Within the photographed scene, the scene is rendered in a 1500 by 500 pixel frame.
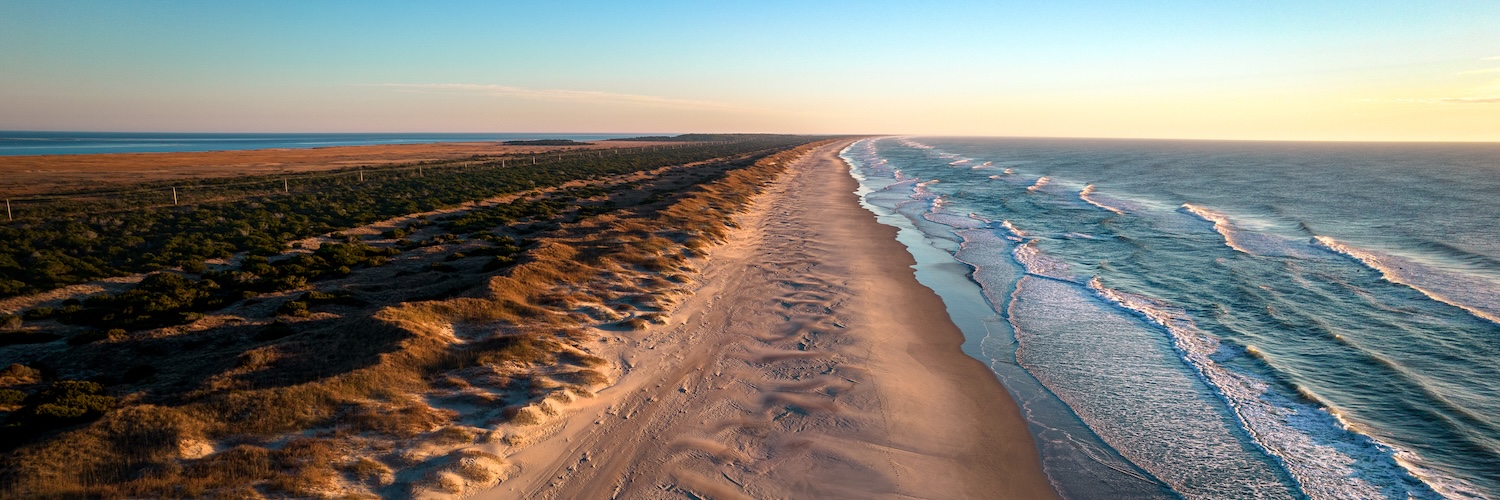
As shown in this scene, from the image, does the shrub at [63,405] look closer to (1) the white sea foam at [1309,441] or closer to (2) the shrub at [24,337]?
(2) the shrub at [24,337]

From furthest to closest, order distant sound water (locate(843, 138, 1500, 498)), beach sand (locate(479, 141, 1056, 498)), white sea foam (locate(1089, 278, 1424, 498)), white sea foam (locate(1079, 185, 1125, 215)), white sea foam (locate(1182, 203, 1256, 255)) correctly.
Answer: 1. white sea foam (locate(1079, 185, 1125, 215))
2. white sea foam (locate(1182, 203, 1256, 255))
3. distant sound water (locate(843, 138, 1500, 498))
4. white sea foam (locate(1089, 278, 1424, 498))
5. beach sand (locate(479, 141, 1056, 498))

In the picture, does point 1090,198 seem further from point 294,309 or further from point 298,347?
point 298,347

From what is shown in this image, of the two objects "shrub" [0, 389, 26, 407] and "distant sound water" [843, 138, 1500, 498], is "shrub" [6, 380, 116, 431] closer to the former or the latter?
"shrub" [0, 389, 26, 407]

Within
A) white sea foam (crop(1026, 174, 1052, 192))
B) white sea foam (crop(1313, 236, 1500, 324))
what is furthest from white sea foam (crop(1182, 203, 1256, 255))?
white sea foam (crop(1026, 174, 1052, 192))

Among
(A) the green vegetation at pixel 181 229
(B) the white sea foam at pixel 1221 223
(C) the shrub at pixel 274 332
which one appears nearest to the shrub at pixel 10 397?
(C) the shrub at pixel 274 332

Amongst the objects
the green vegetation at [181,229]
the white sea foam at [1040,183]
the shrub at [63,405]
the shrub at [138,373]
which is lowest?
the shrub at [138,373]

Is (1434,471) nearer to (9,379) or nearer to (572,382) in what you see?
(572,382)

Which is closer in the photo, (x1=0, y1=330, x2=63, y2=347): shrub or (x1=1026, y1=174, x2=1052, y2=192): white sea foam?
(x1=0, y1=330, x2=63, y2=347): shrub

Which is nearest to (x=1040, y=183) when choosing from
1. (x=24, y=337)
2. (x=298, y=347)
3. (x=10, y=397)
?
(x=298, y=347)
